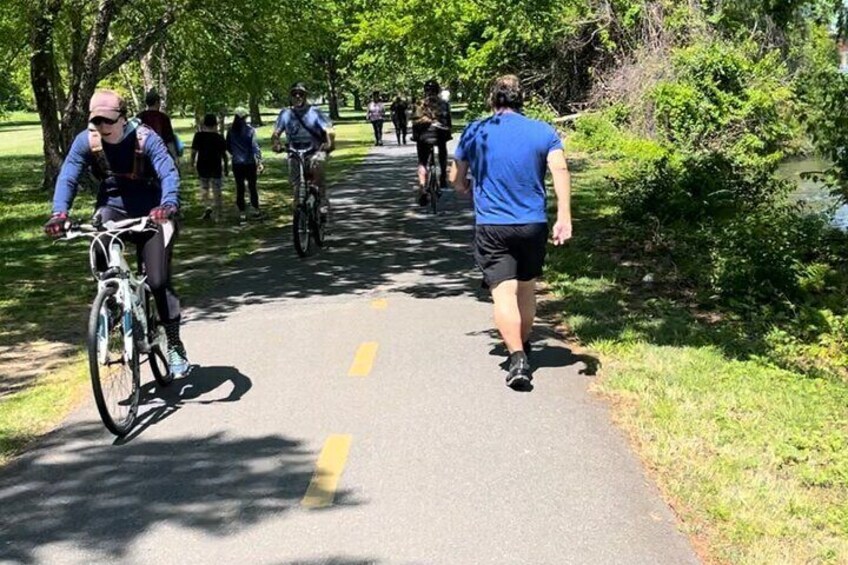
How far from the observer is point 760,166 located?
1903 cm

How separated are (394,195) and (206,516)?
44.4 ft

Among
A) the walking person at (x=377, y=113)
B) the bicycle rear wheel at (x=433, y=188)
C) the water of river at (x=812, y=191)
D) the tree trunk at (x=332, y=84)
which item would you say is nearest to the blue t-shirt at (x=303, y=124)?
the bicycle rear wheel at (x=433, y=188)

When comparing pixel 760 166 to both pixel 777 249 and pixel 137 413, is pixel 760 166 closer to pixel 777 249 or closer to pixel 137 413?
pixel 777 249

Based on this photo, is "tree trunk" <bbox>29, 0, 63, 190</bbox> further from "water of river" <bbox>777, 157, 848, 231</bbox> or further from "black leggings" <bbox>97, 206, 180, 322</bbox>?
"water of river" <bbox>777, 157, 848, 231</bbox>

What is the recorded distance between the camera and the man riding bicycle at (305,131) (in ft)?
36.2

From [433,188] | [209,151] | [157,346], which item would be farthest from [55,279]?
[433,188]

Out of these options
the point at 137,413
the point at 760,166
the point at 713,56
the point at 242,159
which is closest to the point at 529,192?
the point at 137,413

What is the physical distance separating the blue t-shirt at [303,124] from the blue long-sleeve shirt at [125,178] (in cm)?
561

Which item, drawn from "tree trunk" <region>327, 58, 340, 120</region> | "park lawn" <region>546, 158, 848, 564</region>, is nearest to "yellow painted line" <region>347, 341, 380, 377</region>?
"park lawn" <region>546, 158, 848, 564</region>

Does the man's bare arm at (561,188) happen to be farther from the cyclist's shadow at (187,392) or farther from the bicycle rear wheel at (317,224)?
the bicycle rear wheel at (317,224)

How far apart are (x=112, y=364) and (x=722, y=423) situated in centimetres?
364

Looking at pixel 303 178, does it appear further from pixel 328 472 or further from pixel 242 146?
pixel 328 472

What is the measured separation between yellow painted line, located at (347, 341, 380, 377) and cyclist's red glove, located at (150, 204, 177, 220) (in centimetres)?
182

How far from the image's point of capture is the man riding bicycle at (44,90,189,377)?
206 inches
